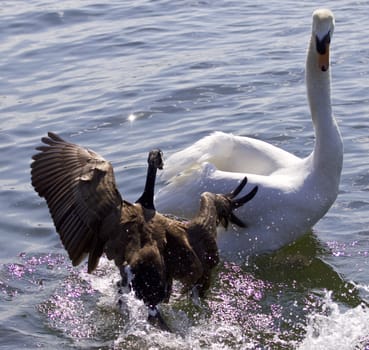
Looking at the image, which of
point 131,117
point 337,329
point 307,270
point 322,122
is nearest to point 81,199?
point 337,329

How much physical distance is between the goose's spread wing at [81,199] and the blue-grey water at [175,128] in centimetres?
51

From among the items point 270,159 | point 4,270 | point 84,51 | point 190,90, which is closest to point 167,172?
point 270,159

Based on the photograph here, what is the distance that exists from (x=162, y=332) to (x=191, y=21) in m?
8.31

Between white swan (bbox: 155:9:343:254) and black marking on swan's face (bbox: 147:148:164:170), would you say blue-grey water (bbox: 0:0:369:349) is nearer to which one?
white swan (bbox: 155:9:343:254)

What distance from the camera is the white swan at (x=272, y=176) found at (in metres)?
7.61

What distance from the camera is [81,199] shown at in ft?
21.1

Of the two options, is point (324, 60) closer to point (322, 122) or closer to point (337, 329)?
point (322, 122)

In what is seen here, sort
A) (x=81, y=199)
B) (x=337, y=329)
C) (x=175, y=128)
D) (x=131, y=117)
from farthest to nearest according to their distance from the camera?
1. (x=131, y=117)
2. (x=175, y=128)
3. (x=337, y=329)
4. (x=81, y=199)

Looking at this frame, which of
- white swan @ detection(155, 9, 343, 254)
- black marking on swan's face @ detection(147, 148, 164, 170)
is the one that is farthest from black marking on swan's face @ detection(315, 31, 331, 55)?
black marking on swan's face @ detection(147, 148, 164, 170)

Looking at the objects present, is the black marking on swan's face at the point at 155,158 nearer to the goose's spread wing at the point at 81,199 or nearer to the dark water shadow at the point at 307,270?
the goose's spread wing at the point at 81,199

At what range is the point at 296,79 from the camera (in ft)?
38.2

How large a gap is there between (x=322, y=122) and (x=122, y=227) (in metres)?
2.23

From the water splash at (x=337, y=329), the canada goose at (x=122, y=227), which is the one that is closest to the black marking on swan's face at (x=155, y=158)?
the canada goose at (x=122, y=227)

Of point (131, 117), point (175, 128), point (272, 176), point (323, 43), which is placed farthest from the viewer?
point (131, 117)
